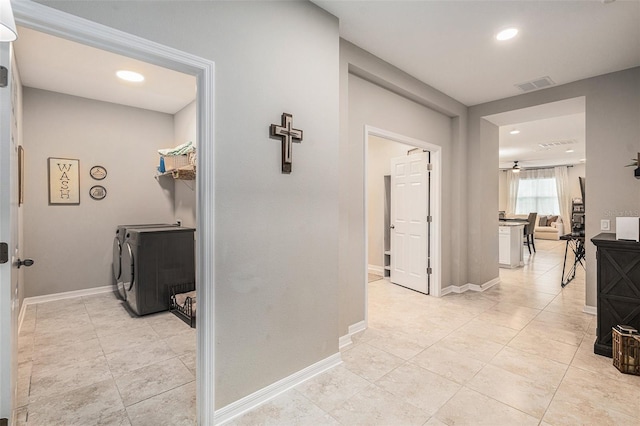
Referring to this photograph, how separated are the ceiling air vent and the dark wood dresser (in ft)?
6.79

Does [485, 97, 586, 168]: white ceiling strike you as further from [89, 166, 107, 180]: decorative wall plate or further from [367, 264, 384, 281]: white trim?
[89, 166, 107, 180]: decorative wall plate

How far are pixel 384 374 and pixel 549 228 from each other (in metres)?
11.5

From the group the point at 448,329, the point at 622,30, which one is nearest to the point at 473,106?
the point at 622,30

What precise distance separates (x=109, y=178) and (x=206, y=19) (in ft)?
12.2

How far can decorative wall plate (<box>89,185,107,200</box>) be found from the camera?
436 cm

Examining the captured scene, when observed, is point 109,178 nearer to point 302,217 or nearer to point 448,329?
point 302,217

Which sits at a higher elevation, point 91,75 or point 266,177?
point 91,75

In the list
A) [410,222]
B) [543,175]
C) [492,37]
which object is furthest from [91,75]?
[543,175]

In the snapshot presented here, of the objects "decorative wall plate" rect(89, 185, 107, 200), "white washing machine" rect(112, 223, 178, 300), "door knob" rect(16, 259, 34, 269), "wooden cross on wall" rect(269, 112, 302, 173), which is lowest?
"white washing machine" rect(112, 223, 178, 300)

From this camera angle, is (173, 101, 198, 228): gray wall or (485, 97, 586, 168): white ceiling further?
(173, 101, 198, 228): gray wall

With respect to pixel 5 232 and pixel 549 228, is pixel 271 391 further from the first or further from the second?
pixel 549 228

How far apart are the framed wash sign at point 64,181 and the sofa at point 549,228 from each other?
1252cm

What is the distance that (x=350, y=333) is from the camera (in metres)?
3.00

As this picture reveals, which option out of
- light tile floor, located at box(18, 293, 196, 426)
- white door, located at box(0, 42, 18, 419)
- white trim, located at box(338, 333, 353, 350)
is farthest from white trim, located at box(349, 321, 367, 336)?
white door, located at box(0, 42, 18, 419)
